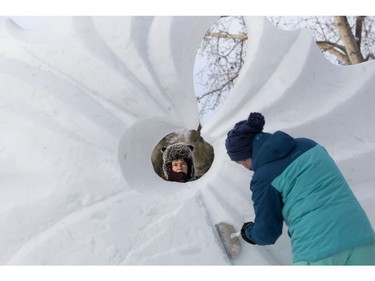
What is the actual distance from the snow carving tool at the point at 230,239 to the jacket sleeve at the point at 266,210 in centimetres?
29

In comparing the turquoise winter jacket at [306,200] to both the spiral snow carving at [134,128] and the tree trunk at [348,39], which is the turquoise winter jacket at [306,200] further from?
the tree trunk at [348,39]

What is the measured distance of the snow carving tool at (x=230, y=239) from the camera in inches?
90.7

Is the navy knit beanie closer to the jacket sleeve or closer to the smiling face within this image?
the jacket sleeve

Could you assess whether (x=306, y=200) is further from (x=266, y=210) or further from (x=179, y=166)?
(x=179, y=166)

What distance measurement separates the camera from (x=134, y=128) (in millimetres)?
2686

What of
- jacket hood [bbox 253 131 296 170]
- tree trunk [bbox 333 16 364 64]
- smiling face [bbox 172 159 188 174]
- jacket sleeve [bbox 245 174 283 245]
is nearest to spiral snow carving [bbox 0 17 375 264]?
jacket sleeve [bbox 245 174 283 245]

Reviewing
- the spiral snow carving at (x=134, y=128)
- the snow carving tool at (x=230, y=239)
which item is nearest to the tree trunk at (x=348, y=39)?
the spiral snow carving at (x=134, y=128)

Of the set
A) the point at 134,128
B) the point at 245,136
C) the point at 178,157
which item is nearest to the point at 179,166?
the point at 178,157

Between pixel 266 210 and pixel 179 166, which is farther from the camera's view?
pixel 179 166

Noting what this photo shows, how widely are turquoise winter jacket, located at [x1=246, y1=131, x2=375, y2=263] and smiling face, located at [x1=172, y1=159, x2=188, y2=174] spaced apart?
1.75 m

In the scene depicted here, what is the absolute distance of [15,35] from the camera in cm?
307

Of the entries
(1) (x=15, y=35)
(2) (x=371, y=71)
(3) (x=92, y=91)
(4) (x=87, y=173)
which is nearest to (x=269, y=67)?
(2) (x=371, y=71)

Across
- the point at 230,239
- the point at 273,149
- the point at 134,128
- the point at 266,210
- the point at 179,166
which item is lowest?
the point at 179,166

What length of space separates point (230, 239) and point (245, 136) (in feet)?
1.95
